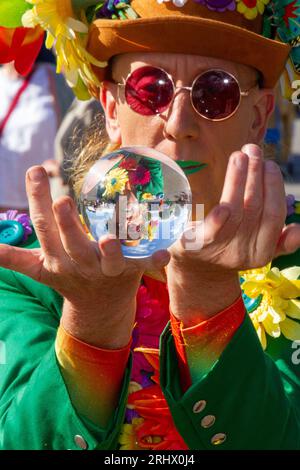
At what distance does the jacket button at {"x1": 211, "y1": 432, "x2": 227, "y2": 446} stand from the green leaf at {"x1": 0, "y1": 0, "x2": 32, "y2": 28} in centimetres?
120

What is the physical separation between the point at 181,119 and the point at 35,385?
2.35 feet

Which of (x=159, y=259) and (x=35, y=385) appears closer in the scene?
(x=159, y=259)

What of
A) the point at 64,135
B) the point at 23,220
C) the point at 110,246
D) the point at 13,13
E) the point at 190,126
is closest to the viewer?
the point at 110,246

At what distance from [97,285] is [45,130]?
114 inches

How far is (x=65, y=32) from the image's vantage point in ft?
8.45

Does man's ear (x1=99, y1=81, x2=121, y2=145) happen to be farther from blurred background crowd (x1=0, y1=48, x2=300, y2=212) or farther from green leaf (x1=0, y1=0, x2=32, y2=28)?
blurred background crowd (x1=0, y1=48, x2=300, y2=212)

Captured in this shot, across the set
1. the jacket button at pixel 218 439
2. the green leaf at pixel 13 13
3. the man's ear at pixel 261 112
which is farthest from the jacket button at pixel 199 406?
the green leaf at pixel 13 13

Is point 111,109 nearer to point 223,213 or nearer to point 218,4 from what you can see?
point 218,4

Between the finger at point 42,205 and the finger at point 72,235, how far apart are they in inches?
1.1

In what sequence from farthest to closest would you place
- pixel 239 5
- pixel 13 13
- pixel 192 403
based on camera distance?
1. pixel 13 13
2. pixel 239 5
3. pixel 192 403

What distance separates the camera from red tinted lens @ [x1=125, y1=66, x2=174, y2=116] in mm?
2428

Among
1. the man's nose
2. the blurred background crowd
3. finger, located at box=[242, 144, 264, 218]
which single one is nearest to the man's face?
the man's nose

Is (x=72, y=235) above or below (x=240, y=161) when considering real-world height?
below

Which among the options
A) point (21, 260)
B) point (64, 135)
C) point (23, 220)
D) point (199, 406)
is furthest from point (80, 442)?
point (64, 135)
